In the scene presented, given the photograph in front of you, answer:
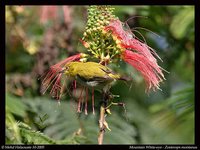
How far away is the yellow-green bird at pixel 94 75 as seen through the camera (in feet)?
7.13

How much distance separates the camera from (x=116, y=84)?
3.77 meters

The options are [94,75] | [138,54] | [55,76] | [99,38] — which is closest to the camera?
[94,75]

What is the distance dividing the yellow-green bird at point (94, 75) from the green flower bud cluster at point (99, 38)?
0.06 meters

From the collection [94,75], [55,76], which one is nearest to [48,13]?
[55,76]

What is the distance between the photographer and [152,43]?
13.4 feet

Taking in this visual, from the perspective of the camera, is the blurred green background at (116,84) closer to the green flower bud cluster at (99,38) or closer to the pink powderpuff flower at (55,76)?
the pink powderpuff flower at (55,76)

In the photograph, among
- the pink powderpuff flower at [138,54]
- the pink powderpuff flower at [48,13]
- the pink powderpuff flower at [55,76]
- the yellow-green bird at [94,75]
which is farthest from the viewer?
the pink powderpuff flower at [48,13]

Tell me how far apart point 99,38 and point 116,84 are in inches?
59.8

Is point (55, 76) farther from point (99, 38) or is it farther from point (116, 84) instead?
point (116, 84)

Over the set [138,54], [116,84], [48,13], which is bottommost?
[116,84]

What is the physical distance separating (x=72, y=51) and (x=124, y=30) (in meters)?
1.33

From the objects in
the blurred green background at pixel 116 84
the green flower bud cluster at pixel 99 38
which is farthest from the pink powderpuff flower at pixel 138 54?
the blurred green background at pixel 116 84

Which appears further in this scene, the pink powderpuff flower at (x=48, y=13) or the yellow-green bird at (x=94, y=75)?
the pink powderpuff flower at (x=48, y=13)

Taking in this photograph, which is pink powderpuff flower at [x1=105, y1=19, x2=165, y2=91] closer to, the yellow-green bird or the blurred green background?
the yellow-green bird
